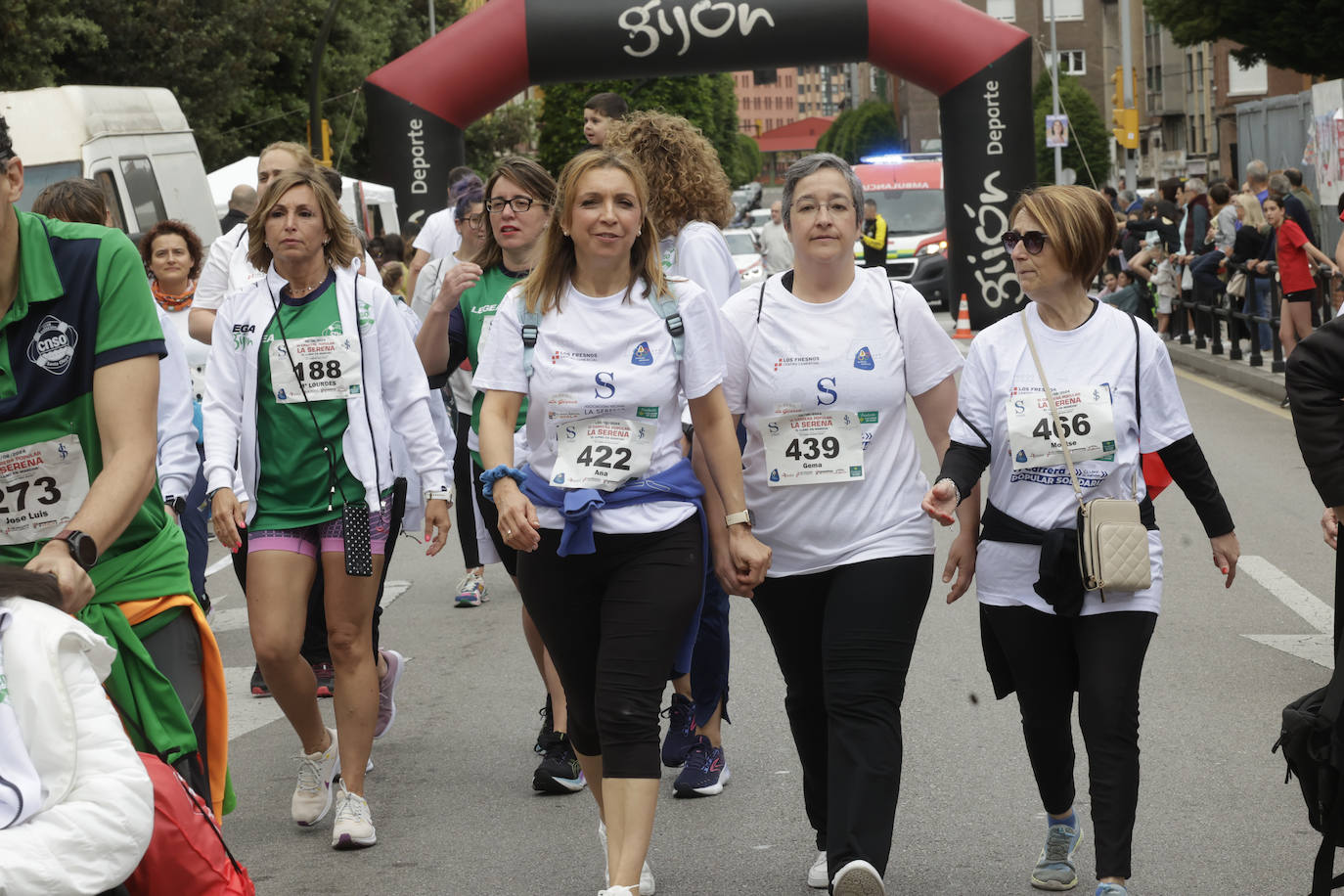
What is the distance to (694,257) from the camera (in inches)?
226

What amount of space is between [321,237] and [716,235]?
1.28 meters

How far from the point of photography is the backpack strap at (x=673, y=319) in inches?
172

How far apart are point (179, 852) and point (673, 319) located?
6.31 ft

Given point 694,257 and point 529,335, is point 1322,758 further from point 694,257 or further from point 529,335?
point 694,257

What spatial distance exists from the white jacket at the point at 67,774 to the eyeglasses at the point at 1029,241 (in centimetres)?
246

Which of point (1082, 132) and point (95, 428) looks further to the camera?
point (1082, 132)

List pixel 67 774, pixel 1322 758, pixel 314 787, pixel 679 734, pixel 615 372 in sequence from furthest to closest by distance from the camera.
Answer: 1. pixel 679 734
2. pixel 314 787
3. pixel 615 372
4. pixel 1322 758
5. pixel 67 774

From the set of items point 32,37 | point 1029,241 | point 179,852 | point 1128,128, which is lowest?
point 179,852

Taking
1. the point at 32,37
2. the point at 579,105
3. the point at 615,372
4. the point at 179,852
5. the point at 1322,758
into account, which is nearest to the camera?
the point at 179,852

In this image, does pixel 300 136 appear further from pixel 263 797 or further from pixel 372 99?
→ pixel 263 797

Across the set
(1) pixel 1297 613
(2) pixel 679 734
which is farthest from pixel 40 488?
(1) pixel 1297 613

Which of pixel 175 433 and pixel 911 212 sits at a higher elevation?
pixel 911 212

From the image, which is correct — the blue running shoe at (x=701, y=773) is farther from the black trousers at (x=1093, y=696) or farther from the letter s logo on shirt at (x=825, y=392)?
the letter s logo on shirt at (x=825, y=392)

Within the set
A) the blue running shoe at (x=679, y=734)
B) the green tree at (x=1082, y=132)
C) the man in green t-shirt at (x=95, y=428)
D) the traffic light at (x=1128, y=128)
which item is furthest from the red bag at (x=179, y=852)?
the green tree at (x=1082, y=132)
